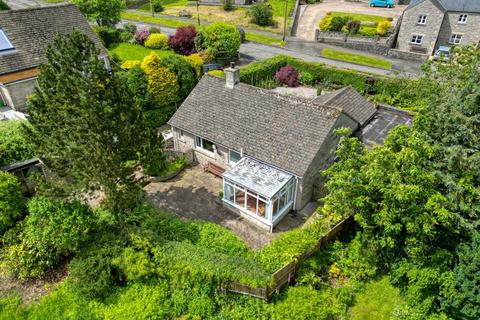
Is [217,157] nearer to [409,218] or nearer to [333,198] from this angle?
[333,198]

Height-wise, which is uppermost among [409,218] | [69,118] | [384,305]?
[69,118]

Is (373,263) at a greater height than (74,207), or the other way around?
(74,207)

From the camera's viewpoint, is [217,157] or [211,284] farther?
[217,157]

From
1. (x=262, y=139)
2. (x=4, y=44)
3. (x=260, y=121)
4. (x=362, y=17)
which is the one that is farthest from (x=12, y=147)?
(x=362, y=17)

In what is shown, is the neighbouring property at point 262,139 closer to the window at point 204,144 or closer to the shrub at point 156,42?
the window at point 204,144

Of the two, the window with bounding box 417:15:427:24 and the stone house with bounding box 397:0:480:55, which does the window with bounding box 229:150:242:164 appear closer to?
the stone house with bounding box 397:0:480:55

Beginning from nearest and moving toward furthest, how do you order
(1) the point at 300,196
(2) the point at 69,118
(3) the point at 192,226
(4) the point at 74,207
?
(2) the point at 69,118 < (4) the point at 74,207 < (3) the point at 192,226 < (1) the point at 300,196

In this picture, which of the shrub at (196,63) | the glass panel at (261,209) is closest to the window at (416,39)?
the shrub at (196,63)

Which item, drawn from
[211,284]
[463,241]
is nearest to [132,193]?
[211,284]

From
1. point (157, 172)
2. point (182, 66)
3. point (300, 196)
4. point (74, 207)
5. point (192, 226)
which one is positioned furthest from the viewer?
point (182, 66)
